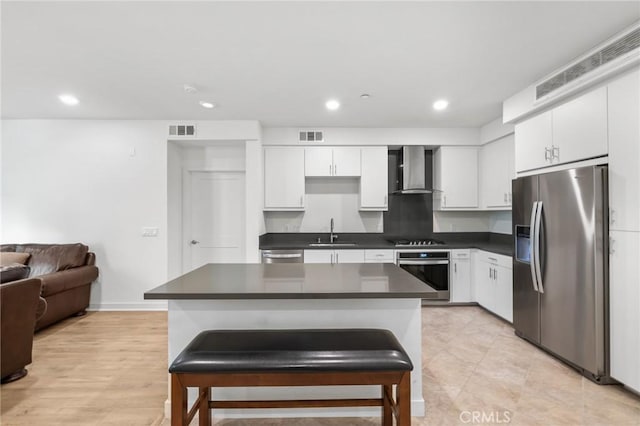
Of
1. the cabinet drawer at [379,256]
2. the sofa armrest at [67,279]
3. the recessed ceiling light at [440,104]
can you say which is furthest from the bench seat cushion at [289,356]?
the sofa armrest at [67,279]

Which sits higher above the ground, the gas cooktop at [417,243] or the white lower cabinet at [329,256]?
→ the gas cooktop at [417,243]

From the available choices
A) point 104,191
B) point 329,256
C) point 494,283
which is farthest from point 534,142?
point 104,191

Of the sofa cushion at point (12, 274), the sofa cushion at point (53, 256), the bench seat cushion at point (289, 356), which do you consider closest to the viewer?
the bench seat cushion at point (289, 356)

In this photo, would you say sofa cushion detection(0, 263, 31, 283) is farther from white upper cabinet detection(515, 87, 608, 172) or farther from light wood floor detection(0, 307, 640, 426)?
white upper cabinet detection(515, 87, 608, 172)

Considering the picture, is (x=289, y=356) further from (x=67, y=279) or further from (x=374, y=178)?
(x=67, y=279)

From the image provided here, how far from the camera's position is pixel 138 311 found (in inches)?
164

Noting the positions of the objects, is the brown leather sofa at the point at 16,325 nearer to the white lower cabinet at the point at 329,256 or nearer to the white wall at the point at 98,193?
the white wall at the point at 98,193

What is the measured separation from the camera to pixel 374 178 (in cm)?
458

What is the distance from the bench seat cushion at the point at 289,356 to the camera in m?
1.45

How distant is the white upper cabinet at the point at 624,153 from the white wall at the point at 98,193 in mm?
4689

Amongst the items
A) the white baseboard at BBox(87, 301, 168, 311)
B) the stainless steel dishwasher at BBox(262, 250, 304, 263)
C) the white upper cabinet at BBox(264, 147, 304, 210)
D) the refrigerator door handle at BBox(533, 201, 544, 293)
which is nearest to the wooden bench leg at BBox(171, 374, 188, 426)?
the stainless steel dishwasher at BBox(262, 250, 304, 263)

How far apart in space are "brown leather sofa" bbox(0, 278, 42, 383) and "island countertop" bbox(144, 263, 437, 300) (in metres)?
1.46

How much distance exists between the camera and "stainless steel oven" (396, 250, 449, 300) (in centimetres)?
425

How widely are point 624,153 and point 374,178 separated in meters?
2.75
